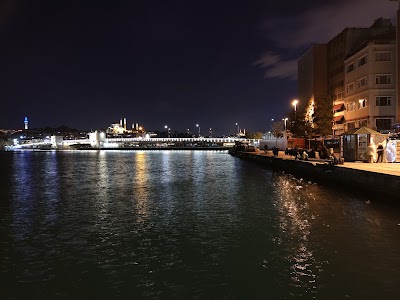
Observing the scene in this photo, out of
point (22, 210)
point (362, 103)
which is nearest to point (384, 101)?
point (362, 103)

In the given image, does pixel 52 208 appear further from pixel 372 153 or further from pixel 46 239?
pixel 372 153

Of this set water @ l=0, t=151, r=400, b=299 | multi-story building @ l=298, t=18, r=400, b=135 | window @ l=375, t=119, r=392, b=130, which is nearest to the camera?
water @ l=0, t=151, r=400, b=299

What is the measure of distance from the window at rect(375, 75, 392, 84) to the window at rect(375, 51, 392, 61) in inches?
90.1

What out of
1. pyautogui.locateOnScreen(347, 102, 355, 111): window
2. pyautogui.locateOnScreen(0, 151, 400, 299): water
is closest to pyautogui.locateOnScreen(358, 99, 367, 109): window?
pyautogui.locateOnScreen(347, 102, 355, 111): window

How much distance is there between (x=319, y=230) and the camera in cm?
1662

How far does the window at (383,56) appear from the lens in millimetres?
57719

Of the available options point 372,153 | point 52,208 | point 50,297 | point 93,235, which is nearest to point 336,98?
point 372,153

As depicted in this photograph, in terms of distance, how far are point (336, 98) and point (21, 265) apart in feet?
233

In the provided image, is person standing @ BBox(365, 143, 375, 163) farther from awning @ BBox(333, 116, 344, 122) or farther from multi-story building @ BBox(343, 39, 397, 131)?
awning @ BBox(333, 116, 344, 122)

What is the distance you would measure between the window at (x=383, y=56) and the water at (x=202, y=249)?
38.8m

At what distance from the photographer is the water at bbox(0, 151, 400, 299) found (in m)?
10.4

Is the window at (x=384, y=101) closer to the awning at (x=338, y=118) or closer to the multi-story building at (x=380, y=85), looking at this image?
the multi-story building at (x=380, y=85)

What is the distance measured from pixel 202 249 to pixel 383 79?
51372 mm

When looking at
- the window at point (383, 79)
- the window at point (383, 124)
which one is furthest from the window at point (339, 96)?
the window at point (383, 124)
